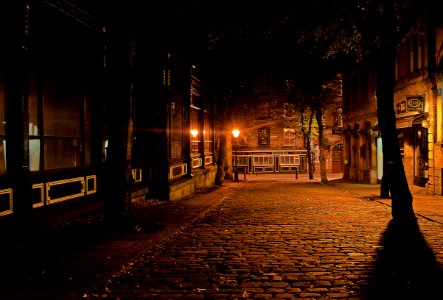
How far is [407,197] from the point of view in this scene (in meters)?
10.5

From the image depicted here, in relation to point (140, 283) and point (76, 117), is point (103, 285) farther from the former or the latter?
point (76, 117)

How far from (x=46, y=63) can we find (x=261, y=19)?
7569 mm

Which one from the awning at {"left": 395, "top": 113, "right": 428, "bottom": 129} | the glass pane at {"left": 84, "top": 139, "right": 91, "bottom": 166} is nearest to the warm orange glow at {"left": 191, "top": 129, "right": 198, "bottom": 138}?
the glass pane at {"left": 84, "top": 139, "right": 91, "bottom": 166}

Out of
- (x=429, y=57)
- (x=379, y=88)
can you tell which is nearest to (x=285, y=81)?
(x=429, y=57)

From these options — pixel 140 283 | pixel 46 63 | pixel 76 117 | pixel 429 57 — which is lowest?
pixel 140 283

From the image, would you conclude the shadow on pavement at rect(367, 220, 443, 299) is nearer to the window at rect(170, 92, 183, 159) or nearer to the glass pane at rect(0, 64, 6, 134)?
the glass pane at rect(0, 64, 6, 134)

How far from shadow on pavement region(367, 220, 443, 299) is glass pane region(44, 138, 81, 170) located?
811 cm

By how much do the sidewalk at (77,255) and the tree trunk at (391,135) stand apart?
146cm

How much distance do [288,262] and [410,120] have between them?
15769mm

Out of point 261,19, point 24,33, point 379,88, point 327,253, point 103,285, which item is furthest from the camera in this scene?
point 261,19

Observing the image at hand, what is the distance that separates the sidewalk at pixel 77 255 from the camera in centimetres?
567

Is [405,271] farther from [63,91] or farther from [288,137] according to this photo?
[288,137]

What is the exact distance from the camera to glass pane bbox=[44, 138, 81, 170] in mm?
11391

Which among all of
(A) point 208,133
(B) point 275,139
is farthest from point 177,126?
(B) point 275,139
